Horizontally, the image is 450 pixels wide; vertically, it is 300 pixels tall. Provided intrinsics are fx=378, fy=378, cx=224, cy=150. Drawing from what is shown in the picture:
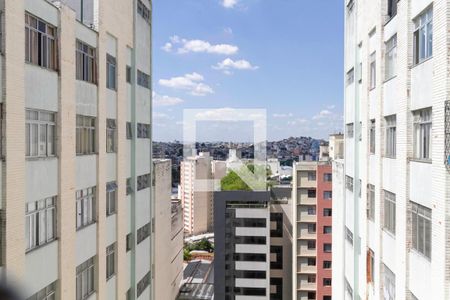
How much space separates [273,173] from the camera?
99.3 ft

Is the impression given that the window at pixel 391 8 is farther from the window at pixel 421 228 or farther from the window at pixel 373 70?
the window at pixel 421 228

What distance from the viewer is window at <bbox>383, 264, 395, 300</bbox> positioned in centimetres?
731

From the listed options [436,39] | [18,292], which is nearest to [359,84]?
[436,39]

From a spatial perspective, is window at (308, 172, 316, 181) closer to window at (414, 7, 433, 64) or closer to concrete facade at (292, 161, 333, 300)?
concrete facade at (292, 161, 333, 300)

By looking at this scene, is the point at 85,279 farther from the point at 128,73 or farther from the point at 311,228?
the point at 311,228

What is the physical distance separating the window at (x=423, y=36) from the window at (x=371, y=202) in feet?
12.0

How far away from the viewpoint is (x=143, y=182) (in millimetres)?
11602

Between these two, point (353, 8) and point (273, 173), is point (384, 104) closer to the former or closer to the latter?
point (353, 8)

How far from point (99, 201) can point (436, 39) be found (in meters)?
7.05

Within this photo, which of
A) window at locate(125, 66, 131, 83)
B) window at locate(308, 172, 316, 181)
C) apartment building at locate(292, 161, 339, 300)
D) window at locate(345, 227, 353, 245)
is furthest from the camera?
window at locate(308, 172, 316, 181)

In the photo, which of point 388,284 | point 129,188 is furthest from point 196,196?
point 388,284

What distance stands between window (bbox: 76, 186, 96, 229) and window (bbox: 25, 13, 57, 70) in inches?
104

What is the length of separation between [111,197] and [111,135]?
5.06 feet

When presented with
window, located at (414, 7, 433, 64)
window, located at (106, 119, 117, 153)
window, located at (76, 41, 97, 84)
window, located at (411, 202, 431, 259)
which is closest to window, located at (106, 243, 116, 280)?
window, located at (106, 119, 117, 153)
